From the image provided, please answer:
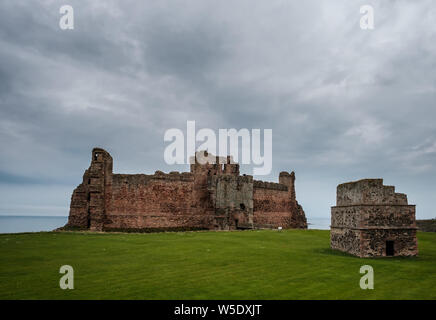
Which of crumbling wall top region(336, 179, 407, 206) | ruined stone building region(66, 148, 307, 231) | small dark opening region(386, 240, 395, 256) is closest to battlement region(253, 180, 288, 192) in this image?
ruined stone building region(66, 148, 307, 231)

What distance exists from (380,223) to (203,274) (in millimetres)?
10110

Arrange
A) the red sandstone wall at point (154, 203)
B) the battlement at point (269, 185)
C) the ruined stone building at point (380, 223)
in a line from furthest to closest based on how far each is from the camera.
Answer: the battlement at point (269, 185) → the red sandstone wall at point (154, 203) → the ruined stone building at point (380, 223)

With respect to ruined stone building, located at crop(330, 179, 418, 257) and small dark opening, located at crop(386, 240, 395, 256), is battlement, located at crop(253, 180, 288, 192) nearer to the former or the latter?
ruined stone building, located at crop(330, 179, 418, 257)

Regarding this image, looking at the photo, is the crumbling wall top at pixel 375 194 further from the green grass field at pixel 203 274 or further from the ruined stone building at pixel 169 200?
the ruined stone building at pixel 169 200

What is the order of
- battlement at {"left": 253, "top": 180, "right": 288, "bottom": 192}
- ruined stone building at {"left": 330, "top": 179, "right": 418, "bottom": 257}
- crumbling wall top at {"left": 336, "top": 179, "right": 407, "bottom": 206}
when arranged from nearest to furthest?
ruined stone building at {"left": 330, "top": 179, "right": 418, "bottom": 257} < crumbling wall top at {"left": 336, "top": 179, "right": 407, "bottom": 206} < battlement at {"left": 253, "top": 180, "right": 288, "bottom": 192}

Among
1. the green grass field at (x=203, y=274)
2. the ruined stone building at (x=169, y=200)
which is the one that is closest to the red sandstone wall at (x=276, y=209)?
the ruined stone building at (x=169, y=200)

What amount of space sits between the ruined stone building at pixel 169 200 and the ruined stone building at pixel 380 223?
20.9 metres

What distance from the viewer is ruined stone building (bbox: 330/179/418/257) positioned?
57.0ft

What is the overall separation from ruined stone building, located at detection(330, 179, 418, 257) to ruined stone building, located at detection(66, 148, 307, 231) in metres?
20.9

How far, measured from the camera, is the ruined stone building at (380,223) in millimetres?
17359

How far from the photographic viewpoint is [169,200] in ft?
125
